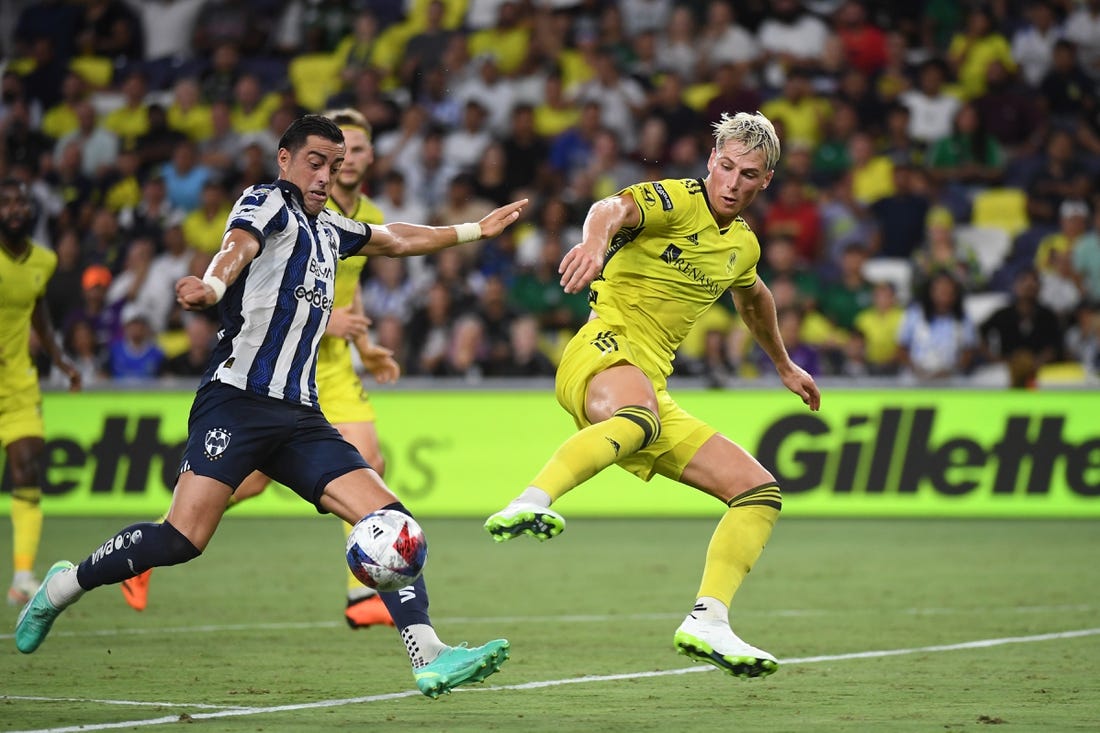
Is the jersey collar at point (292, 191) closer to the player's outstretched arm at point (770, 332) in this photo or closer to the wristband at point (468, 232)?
the wristband at point (468, 232)

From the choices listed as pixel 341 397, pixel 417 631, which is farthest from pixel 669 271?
pixel 341 397

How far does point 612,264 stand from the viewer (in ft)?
25.2

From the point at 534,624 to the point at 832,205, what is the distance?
1085cm

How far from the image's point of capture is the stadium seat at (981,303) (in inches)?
713

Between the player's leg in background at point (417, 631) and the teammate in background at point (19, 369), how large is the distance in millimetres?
4653

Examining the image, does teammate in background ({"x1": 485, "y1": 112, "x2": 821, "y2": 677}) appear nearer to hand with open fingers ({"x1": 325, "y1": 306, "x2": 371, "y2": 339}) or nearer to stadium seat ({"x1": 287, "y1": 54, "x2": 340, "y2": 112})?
hand with open fingers ({"x1": 325, "y1": 306, "x2": 371, "y2": 339})

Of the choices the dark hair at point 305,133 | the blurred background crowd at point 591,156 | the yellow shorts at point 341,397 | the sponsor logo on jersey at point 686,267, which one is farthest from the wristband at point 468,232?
the blurred background crowd at point 591,156

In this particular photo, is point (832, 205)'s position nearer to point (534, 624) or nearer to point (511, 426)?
point (511, 426)

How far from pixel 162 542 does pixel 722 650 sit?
226 centimetres

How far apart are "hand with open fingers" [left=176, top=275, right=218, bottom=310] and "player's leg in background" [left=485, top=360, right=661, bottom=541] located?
130 cm

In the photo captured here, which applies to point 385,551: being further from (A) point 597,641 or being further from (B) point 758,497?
(A) point 597,641

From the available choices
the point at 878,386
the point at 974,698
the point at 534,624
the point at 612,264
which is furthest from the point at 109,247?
the point at 974,698

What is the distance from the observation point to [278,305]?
6637mm

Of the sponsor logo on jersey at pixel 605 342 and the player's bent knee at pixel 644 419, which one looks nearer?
the player's bent knee at pixel 644 419
